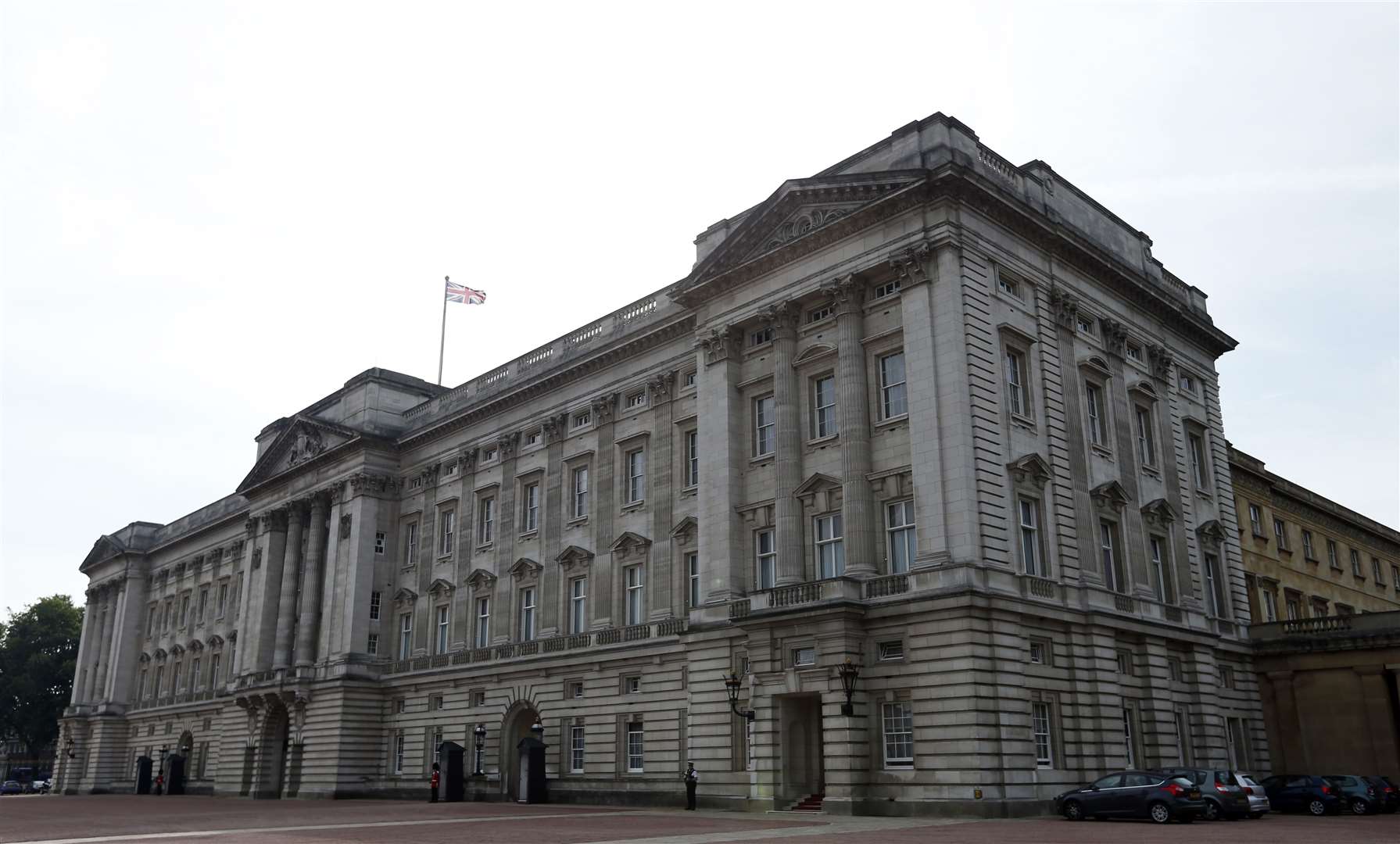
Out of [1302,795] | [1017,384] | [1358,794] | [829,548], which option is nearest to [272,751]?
[829,548]

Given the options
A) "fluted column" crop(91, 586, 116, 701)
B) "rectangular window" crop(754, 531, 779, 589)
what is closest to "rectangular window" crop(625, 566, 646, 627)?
"rectangular window" crop(754, 531, 779, 589)

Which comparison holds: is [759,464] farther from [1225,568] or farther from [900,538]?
[1225,568]

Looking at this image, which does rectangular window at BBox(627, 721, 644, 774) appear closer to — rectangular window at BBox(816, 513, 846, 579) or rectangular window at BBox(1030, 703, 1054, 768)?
rectangular window at BBox(816, 513, 846, 579)

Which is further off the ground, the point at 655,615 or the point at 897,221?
the point at 897,221

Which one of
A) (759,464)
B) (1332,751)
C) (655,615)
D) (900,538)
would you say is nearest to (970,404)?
(900,538)

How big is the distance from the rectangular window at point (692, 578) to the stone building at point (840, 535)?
5.5 inches

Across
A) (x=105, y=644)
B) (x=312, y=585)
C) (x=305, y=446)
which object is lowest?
(x=105, y=644)

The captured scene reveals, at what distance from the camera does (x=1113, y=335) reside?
43156 mm

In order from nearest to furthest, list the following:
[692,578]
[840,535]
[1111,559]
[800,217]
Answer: [840,535]
[1111,559]
[800,217]
[692,578]

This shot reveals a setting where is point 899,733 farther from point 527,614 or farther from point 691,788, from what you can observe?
point 527,614

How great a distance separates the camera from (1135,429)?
43.4 m

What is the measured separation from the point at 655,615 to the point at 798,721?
36.1 ft

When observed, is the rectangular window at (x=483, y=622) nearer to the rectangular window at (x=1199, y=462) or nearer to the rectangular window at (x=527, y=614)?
the rectangular window at (x=527, y=614)

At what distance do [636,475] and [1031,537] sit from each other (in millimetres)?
18934
